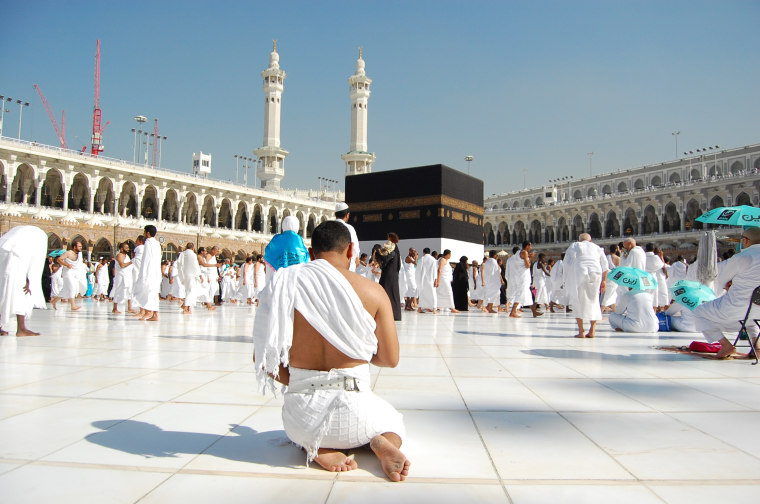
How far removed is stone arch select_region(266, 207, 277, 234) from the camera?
47.5 m

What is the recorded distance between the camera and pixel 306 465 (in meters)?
1.73

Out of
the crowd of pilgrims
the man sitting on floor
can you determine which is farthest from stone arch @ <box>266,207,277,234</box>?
the man sitting on floor

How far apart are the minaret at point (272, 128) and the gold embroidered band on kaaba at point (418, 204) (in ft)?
108

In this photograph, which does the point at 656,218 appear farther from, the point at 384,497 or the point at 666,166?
the point at 384,497

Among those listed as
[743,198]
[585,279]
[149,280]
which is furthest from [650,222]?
[149,280]

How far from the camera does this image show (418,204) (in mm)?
19281

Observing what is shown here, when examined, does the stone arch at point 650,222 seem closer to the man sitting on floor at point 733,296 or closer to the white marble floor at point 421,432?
the man sitting on floor at point 733,296

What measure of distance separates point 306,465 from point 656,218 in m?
47.3

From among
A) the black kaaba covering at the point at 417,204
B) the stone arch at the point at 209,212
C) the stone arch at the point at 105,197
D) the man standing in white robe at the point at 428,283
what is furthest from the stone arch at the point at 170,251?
the man standing in white robe at the point at 428,283

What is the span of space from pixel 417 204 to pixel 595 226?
33314mm

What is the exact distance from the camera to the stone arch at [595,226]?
46.6 meters

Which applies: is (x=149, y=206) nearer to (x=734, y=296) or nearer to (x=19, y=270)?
(x=19, y=270)

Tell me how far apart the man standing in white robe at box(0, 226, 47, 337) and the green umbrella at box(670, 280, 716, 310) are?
6.06 metres

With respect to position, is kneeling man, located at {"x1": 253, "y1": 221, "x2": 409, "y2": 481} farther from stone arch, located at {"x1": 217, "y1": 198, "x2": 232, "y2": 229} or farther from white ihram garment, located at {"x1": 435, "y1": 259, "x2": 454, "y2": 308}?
stone arch, located at {"x1": 217, "y1": 198, "x2": 232, "y2": 229}
